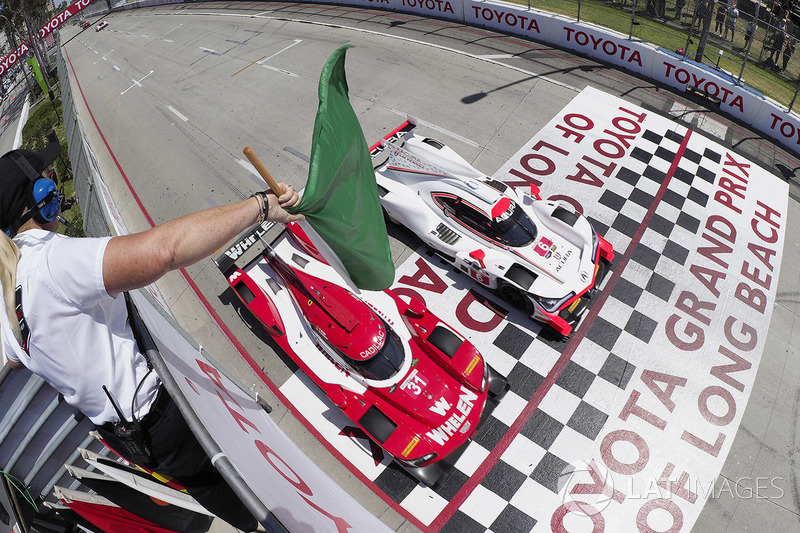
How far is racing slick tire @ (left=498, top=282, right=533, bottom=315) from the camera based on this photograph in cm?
1014

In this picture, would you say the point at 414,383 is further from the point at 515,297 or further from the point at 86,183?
the point at 86,183

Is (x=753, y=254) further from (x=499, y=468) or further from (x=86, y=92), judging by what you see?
(x=86, y=92)

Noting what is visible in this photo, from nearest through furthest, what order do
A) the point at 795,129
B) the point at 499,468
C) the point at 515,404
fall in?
the point at 499,468 < the point at 515,404 < the point at 795,129

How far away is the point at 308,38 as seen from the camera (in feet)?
72.3

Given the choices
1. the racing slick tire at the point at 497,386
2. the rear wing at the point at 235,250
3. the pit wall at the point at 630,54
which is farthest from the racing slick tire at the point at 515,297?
the pit wall at the point at 630,54

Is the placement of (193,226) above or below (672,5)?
above

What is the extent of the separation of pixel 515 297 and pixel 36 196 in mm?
8736

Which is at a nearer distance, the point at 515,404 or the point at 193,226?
the point at 193,226

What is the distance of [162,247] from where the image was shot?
2377 millimetres

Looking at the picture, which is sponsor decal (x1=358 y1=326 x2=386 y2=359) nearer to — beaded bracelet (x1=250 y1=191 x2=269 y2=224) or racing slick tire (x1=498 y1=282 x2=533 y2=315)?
racing slick tire (x1=498 y1=282 x2=533 y2=315)

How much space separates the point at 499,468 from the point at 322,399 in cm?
350

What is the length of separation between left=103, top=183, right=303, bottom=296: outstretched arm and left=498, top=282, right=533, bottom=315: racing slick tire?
8168 millimetres

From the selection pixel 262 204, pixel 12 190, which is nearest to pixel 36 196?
pixel 12 190

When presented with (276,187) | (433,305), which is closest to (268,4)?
(433,305)
